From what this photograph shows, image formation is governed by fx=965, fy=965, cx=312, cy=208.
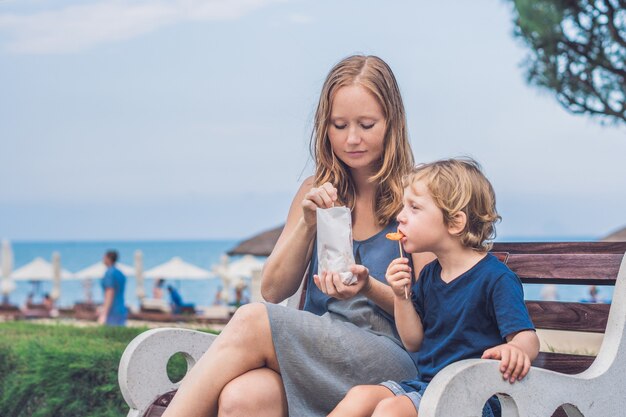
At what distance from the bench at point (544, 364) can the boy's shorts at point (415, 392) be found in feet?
0.50

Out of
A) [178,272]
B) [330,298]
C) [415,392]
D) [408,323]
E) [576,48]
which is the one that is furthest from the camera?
[178,272]

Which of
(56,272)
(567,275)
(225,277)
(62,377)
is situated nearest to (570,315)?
(567,275)

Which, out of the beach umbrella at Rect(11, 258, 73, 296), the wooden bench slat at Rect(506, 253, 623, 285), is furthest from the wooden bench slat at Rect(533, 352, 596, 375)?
the beach umbrella at Rect(11, 258, 73, 296)

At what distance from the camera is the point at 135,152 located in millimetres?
81062

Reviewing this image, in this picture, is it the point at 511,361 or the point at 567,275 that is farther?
the point at 567,275

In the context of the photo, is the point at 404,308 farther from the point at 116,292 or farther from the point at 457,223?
the point at 116,292

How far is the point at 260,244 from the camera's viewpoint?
16969 mm

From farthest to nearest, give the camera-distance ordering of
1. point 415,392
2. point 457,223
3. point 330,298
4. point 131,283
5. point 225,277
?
1. point 131,283
2. point 225,277
3. point 330,298
4. point 457,223
5. point 415,392

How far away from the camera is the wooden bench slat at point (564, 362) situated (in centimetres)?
277

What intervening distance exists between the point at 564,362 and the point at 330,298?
2.33 ft

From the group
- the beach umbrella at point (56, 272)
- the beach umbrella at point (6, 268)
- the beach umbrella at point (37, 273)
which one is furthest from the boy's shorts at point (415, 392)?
the beach umbrella at point (37, 273)

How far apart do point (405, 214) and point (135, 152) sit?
3154 inches

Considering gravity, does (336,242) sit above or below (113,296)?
above

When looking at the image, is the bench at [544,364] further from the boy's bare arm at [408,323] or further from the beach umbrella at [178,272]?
the beach umbrella at [178,272]
